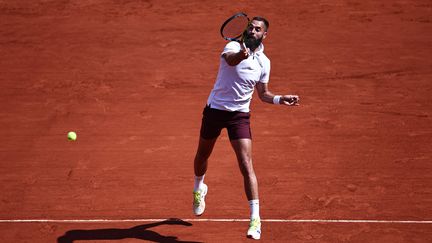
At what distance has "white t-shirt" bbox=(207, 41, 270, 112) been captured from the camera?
7.00 m

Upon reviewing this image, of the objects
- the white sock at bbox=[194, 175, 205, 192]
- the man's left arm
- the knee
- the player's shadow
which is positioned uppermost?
the man's left arm

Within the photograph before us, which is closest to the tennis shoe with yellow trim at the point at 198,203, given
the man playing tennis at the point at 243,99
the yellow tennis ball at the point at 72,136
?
the man playing tennis at the point at 243,99

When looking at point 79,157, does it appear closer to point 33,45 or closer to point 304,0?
point 33,45

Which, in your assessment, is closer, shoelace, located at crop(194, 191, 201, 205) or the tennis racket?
the tennis racket

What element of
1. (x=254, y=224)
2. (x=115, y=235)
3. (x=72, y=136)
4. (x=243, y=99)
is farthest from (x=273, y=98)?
(x=72, y=136)

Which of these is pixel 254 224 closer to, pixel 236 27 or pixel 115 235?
pixel 115 235

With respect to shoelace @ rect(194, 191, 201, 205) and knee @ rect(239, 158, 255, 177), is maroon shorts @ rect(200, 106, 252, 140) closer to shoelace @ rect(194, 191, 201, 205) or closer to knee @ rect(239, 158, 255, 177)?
knee @ rect(239, 158, 255, 177)

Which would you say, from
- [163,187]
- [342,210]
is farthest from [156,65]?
[342,210]

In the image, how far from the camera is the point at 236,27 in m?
7.00

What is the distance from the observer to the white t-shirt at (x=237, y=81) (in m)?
7.00

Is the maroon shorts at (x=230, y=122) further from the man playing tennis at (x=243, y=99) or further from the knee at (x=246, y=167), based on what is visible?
the knee at (x=246, y=167)

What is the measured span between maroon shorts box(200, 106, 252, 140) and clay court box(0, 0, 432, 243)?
4.03 feet

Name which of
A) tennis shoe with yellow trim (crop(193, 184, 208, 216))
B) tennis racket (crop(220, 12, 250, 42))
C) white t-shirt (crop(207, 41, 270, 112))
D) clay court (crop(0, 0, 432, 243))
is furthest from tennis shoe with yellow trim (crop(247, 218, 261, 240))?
tennis racket (crop(220, 12, 250, 42))

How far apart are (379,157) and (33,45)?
778cm
